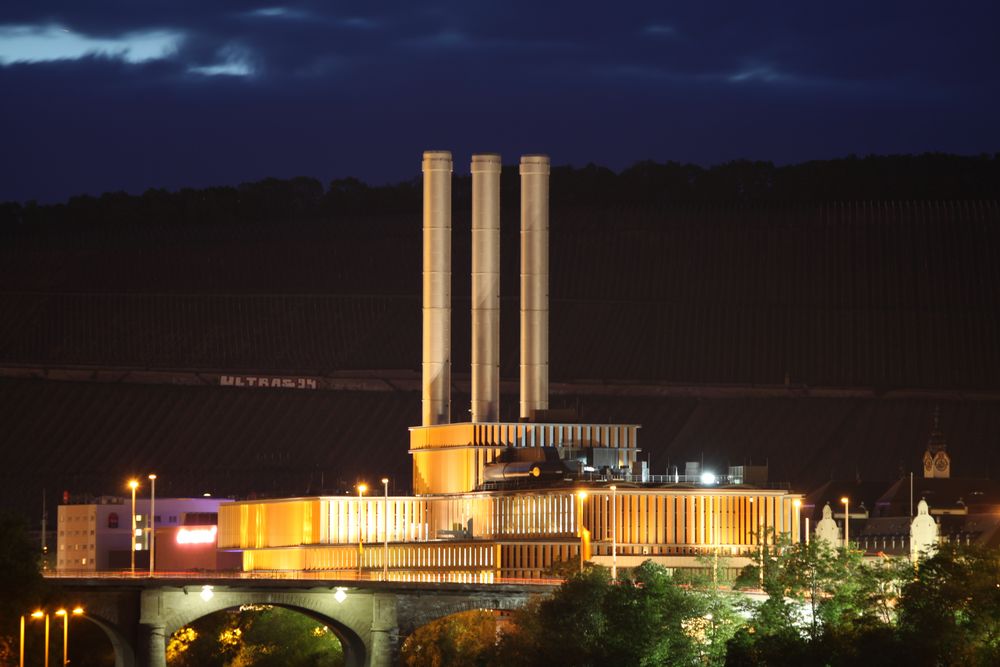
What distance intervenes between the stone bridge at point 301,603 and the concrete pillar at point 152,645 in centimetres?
4

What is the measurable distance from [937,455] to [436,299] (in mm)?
47178

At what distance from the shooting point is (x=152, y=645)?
3824 inches

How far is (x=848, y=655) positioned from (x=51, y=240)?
124702mm

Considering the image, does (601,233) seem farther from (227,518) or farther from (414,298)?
(227,518)

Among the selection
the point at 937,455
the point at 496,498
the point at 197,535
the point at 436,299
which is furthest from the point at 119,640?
the point at 937,455

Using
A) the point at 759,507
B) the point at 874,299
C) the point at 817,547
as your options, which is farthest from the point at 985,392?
the point at 817,547

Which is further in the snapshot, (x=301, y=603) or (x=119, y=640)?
(x=119, y=640)

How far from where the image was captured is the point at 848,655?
70.8 metres

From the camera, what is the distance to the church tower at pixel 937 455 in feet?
513

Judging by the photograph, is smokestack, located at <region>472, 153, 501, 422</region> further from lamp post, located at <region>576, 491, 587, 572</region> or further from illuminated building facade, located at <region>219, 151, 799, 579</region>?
lamp post, located at <region>576, 491, 587, 572</region>

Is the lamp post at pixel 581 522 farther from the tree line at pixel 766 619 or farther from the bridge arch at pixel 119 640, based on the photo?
the bridge arch at pixel 119 640

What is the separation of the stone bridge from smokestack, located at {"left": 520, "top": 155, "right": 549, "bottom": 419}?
2488cm

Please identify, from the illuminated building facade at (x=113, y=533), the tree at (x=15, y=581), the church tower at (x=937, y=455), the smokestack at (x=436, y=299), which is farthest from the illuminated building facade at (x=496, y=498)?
the church tower at (x=937, y=455)

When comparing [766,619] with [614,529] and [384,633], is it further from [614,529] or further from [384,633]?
[384,633]
